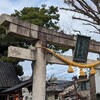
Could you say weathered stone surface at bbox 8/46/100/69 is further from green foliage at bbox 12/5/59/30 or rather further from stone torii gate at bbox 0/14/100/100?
green foliage at bbox 12/5/59/30

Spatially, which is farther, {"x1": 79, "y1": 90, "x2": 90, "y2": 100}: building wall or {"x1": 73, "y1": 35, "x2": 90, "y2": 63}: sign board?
{"x1": 79, "y1": 90, "x2": 90, "y2": 100}: building wall

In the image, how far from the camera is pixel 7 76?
22.5m

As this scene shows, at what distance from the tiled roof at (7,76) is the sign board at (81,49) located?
12236 millimetres

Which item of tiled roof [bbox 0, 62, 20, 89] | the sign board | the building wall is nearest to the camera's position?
the sign board

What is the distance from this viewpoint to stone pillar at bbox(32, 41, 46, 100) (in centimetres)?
890

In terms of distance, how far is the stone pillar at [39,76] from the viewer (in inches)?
350

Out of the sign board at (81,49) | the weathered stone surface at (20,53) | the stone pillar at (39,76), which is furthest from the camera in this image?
the sign board at (81,49)

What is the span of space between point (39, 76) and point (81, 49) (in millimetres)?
2416

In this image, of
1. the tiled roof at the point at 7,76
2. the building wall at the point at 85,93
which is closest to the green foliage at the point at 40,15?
the tiled roof at the point at 7,76

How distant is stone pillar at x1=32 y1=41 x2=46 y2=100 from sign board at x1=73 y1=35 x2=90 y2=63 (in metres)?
1.64

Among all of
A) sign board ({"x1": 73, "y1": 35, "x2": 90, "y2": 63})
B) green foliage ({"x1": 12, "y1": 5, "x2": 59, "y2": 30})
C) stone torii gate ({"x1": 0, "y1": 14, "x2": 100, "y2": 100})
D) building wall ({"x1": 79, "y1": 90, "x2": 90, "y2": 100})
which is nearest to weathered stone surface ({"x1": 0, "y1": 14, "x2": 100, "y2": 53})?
stone torii gate ({"x1": 0, "y1": 14, "x2": 100, "y2": 100})

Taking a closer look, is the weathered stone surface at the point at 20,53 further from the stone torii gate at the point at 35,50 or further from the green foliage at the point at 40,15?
the green foliage at the point at 40,15

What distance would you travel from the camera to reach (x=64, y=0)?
42.6ft

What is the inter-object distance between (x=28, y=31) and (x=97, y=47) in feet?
12.1
